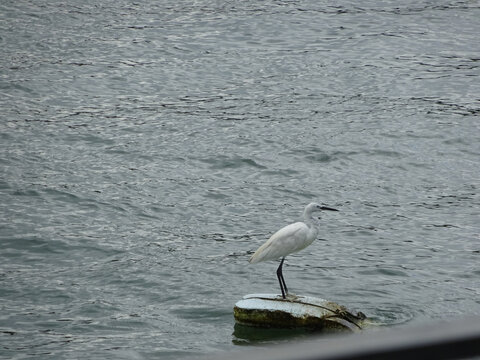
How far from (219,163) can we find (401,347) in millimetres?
15004

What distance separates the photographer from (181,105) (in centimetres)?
1812

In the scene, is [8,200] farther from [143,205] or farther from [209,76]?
[209,76]

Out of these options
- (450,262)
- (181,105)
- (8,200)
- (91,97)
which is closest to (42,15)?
(91,97)

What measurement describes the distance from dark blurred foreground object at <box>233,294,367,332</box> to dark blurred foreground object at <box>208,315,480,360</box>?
789cm

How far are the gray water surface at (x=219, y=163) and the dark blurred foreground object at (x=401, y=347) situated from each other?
830 centimetres

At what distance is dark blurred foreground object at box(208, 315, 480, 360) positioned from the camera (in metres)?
0.92

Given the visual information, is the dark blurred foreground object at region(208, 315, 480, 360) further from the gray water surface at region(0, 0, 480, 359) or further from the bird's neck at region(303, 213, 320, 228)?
the bird's neck at region(303, 213, 320, 228)

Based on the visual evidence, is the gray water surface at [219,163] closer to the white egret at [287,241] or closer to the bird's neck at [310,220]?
the white egret at [287,241]

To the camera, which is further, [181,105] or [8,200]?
[181,105]

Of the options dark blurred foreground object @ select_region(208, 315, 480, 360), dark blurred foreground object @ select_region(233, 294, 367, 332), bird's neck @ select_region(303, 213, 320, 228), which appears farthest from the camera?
bird's neck @ select_region(303, 213, 320, 228)

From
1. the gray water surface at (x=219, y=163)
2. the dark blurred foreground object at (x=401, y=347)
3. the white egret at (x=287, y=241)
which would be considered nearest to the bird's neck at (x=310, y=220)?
the white egret at (x=287, y=241)

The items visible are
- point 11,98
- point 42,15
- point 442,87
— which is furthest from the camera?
point 42,15

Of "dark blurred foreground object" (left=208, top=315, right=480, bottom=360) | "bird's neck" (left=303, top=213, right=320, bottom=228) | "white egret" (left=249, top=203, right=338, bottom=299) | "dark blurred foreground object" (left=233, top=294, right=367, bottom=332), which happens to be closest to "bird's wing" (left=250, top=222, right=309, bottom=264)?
"white egret" (left=249, top=203, right=338, bottom=299)

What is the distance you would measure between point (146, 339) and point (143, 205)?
4519 millimetres
